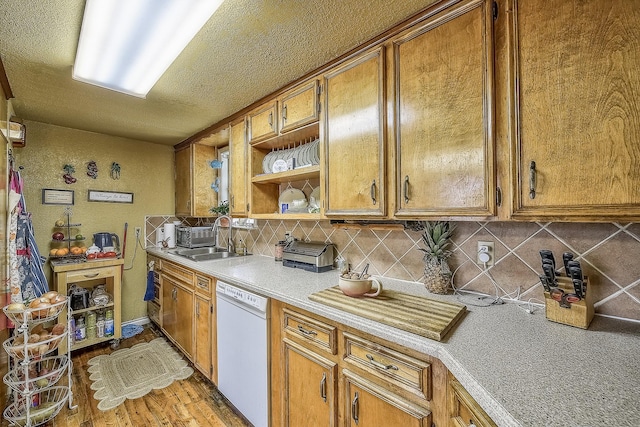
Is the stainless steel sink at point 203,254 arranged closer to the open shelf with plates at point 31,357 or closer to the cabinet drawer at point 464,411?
the open shelf with plates at point 31,357

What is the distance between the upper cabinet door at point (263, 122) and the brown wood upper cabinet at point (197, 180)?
1.21 metres

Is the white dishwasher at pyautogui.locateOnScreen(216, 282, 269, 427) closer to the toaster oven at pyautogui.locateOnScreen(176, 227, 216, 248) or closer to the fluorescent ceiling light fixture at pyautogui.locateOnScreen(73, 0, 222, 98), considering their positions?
the toaster oven at pyautogui.locateOnScreen(176, 227, 216, 248)

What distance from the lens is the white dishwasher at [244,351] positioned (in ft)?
5.13

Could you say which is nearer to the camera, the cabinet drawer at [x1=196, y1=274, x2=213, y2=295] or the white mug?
the white mug

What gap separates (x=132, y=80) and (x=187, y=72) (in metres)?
0.36

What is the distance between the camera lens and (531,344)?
89 cm

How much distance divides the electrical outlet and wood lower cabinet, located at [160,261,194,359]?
6.85ft

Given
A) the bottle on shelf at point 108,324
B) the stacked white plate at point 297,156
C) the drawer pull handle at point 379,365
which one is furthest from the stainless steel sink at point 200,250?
the drawer pull handle at point 379,365

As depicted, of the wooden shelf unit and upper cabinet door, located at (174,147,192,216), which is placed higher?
upper cabinet door, located at (174,147,192,216)

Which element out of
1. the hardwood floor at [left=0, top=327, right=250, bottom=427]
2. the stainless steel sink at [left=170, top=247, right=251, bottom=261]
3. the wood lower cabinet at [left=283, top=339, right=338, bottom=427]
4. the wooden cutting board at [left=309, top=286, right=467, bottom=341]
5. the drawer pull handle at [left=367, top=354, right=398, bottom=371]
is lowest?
the hardwood floor at [left=0, top=327, right=250, bottom=427]

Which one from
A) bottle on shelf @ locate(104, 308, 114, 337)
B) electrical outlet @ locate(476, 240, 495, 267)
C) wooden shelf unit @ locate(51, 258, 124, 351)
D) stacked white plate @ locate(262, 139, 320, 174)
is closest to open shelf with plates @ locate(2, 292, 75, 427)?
wooden shelf unit @ locate(51, 258, 124, 351)

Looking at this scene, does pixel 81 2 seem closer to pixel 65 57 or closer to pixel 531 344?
pixel 65 57

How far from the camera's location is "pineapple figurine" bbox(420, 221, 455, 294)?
1.39 m

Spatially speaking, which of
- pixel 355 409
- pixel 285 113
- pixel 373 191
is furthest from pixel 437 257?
pixel 285 113
